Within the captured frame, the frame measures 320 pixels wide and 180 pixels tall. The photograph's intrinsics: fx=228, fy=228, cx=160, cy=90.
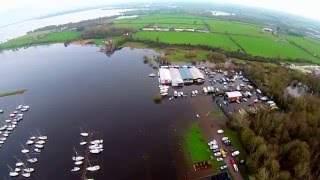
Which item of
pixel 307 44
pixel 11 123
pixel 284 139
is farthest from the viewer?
pixel 307 44

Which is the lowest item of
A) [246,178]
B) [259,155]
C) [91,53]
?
A: [246,178]

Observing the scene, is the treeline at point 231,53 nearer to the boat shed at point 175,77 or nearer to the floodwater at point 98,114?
the floodwater at point 98,114

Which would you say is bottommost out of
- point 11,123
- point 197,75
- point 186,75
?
point 11,123

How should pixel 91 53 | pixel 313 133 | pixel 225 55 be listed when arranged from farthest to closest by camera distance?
pixel 91 53
pixel 225 55
pixel 313 133

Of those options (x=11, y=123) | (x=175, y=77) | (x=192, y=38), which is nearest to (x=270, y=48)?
(x=192, y=38)

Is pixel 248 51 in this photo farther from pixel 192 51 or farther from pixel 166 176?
pixel 166 176

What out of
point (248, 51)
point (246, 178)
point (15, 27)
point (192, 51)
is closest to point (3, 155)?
point (246, 178)

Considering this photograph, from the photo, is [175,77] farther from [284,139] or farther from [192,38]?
[192,38]
